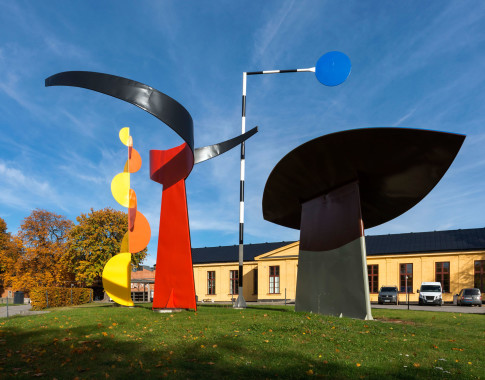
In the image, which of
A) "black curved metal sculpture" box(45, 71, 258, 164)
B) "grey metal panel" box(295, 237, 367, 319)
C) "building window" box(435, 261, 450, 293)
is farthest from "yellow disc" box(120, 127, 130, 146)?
"building window" box(435, 261, 450, 293)

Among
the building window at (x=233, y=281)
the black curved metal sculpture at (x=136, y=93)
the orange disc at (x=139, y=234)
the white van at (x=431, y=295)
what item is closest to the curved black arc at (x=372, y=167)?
the black curved metal sculpture at (x=136, y=93)

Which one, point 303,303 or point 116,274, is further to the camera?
point 116,274

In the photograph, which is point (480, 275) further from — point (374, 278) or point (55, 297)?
point (55, 297)

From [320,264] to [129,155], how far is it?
359 inches

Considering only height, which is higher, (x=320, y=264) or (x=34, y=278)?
(x=320, y=264)

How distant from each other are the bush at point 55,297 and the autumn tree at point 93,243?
819 centimetres

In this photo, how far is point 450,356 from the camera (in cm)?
748

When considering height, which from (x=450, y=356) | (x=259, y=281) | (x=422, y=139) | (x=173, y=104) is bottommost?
(x=259, y=281)

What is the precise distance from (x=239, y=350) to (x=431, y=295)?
2902 cm

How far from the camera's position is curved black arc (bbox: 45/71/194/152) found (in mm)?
12633

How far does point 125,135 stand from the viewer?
55.5ft

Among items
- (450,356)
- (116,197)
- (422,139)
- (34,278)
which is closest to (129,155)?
(116,197)

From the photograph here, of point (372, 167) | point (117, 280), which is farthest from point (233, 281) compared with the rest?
point (372, 167)

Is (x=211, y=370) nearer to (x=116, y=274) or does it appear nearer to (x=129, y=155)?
(x=116, y=274)
